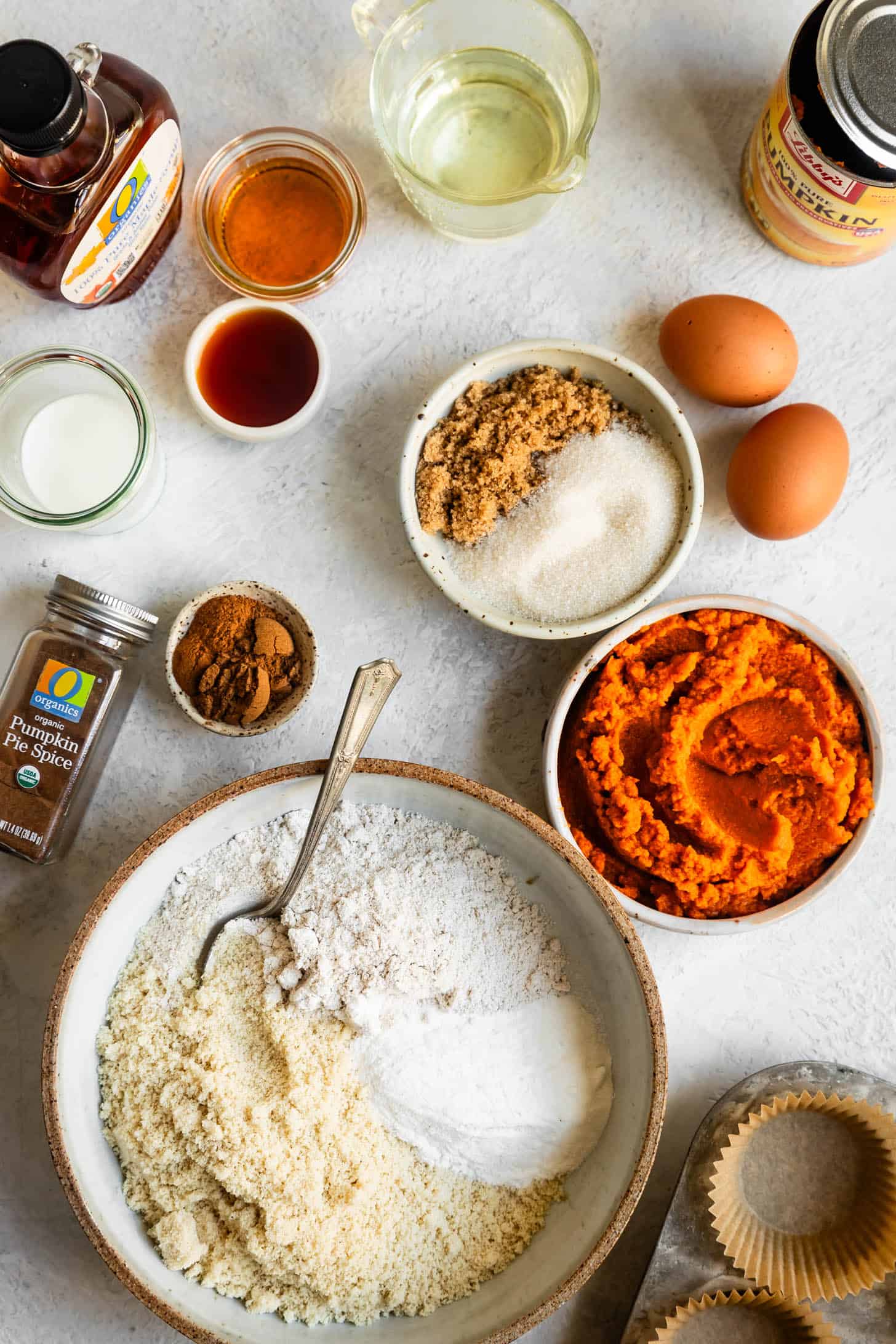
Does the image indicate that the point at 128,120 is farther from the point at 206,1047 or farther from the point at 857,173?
the point at 206,1047

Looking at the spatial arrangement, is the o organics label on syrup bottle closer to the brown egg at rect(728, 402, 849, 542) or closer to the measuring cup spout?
the measuring cup spout

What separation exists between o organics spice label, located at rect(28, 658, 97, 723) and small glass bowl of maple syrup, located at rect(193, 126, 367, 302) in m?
0.60

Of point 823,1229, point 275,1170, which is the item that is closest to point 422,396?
point 275,1170

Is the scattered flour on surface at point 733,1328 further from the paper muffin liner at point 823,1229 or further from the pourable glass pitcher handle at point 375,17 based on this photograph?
the pourable glass pitcher handle at point 375,17

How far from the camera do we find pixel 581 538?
1443mm

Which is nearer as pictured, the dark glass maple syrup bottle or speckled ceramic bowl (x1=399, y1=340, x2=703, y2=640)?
the dark glass maple syrup bottle

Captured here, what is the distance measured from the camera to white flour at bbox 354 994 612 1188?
1290 mm

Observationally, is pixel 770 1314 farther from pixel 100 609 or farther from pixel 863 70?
pixel 863 70

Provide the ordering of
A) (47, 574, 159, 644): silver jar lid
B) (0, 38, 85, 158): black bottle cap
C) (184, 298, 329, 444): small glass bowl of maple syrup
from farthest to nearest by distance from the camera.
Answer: (184, 298, 329, 444): small glass bowl of maple syrup, (47, 574, 159, 644): silver jar lid, (0, 38, 85, 158): black bottle cap

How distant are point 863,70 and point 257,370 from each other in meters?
0.88

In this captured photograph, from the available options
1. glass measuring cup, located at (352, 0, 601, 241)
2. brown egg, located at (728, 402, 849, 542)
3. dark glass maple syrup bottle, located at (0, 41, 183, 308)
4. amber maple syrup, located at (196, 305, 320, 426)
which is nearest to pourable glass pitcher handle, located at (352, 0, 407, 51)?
glass measuring cup, located at (352, 0, 601, 241)

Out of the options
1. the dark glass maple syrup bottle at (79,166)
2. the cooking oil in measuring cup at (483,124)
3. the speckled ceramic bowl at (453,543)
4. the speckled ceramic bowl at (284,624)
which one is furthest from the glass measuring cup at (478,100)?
the speckled ceramic bowl at (284,624)

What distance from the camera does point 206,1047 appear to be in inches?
50.9

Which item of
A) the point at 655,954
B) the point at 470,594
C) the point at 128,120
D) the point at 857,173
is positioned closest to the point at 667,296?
the point at 857,173
